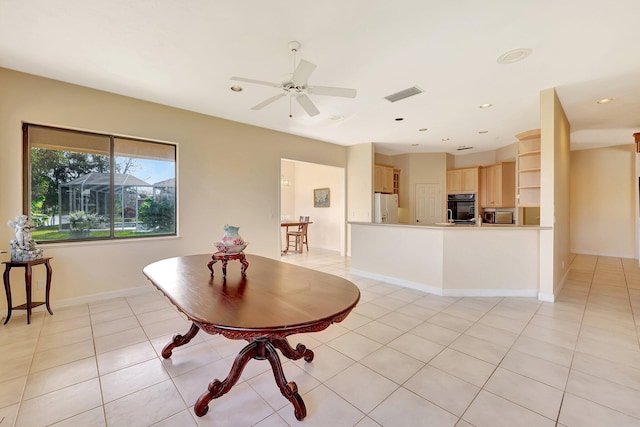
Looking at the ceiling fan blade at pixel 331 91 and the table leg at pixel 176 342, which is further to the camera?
the ceiling fan blade at pixel 331 91

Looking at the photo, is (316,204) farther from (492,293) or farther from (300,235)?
(492,293)

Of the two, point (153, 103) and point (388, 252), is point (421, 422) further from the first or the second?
point (153, 103)

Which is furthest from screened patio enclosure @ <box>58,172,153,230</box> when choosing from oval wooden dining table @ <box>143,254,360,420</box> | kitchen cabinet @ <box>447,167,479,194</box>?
kitchen cabinet @ <box>447,167,479,194</box>

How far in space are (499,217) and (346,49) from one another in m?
6.17

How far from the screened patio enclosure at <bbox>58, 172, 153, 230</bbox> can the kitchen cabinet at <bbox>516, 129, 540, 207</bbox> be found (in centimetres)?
567

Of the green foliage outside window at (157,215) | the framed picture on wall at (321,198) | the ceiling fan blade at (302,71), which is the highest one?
the ceiling fan blade at (302,71)

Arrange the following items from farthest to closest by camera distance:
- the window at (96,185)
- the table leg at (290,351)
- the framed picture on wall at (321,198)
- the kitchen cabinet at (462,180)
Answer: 1. the framed picture on wall at (321,198)
2. the kitchen cabinet at (462,180)
3. the window at (96,185)
4. the table leg at (290,351)

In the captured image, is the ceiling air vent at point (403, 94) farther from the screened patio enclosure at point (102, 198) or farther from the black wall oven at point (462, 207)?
the black wall oven at point (462, 207)

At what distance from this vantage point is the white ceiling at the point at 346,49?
1964 mm

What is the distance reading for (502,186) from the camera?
20.6 feet

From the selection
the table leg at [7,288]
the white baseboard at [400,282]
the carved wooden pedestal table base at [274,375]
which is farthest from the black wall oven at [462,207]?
the table leg at [7,288]

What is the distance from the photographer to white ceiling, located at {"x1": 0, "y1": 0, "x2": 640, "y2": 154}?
1964mm

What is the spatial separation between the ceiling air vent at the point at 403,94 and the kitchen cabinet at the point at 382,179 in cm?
285

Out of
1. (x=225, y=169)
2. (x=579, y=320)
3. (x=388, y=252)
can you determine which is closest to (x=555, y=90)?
(x=579, y=320)
